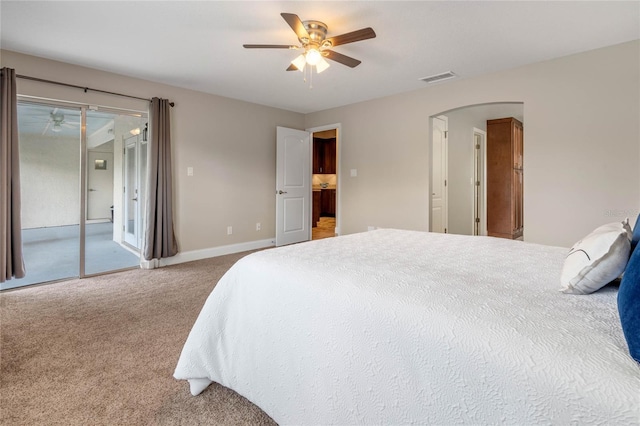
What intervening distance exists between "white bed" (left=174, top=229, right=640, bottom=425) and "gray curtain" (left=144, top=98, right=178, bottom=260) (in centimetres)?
297

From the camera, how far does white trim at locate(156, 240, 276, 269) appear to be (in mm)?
4369

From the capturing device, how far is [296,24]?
2342mm

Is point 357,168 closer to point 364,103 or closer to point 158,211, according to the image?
point 364,103

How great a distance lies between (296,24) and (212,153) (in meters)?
2.93

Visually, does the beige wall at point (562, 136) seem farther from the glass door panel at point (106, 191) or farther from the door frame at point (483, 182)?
the glass door panel at point (106, 191)

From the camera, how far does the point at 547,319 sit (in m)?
0.93

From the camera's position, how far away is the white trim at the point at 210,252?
4369 mm

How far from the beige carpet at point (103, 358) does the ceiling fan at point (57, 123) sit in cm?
189

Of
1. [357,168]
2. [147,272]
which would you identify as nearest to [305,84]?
[357,168]

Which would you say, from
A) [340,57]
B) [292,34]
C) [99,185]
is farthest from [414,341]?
[99,185]

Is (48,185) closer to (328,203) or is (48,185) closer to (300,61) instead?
(300,61)

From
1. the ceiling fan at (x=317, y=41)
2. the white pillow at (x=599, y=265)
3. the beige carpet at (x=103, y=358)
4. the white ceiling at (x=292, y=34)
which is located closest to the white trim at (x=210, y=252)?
the beige carpet at (x=103, y=358)

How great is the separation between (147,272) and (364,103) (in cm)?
405

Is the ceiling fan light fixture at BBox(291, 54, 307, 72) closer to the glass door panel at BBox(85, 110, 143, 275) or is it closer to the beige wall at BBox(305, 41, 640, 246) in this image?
the beige wall at BBox(305, 41, 640, 246)
